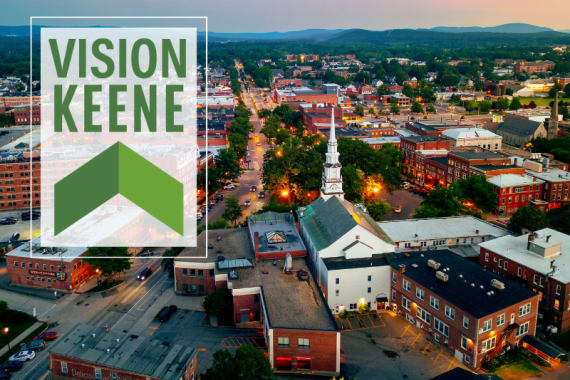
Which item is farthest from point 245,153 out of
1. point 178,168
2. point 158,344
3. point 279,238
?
point 158,344

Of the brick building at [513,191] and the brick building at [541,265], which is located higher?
the brick building at [513,191]

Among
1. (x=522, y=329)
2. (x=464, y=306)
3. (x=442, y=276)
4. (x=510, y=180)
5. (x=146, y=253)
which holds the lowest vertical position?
(x=146, y=253)

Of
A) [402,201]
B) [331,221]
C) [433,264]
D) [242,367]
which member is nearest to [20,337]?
[242,367]

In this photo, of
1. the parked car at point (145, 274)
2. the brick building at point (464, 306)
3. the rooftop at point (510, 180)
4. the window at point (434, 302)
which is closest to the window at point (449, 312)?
the brick building at point (464, 306)

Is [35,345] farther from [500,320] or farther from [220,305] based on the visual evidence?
[500,320]

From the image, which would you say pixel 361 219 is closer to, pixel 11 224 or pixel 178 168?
pixel 178 168

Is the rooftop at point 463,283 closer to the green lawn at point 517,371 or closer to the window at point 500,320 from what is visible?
the window at point 500,320

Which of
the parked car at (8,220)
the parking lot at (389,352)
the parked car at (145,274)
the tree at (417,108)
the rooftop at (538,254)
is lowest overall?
the parking lot at (389,352)
